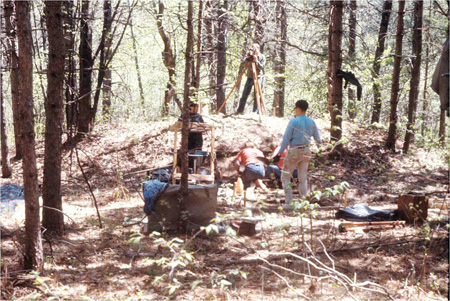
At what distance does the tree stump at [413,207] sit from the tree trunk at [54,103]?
505 centimetres

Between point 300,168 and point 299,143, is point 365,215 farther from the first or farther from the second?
point 299,143

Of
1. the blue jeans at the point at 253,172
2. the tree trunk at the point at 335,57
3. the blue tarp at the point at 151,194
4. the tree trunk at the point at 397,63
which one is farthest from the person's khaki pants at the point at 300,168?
the tree trunk at the point at 397,63

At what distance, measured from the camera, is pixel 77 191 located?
1031cm

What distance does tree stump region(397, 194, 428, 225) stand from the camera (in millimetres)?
6478

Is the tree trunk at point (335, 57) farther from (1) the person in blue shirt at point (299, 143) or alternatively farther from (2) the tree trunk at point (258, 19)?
A: (1) the person in blue shirt at point (299, 143)

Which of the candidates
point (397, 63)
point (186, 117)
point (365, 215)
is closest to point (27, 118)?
point (186, 117)

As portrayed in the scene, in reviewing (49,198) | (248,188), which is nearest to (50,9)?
A: (49,198)

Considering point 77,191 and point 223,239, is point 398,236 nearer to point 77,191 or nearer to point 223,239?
point 223,239

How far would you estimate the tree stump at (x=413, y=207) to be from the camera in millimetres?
6478

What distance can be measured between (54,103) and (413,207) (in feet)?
17.3

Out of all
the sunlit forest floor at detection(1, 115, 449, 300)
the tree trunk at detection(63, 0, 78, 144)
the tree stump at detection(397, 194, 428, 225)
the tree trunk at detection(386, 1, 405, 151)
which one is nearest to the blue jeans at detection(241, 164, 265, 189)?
the sunlit forest floor at detection(1, 115, 449, 300)

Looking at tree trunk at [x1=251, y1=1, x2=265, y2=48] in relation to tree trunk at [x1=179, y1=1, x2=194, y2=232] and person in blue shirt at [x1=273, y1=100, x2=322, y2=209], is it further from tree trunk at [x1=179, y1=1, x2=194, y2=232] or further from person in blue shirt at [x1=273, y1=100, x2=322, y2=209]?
tree trunk at [x1=179, y1=1, x2=194, y2=232]

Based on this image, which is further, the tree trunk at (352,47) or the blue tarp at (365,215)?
the tree trunk at (352,47)

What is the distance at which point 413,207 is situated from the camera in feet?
20.9
